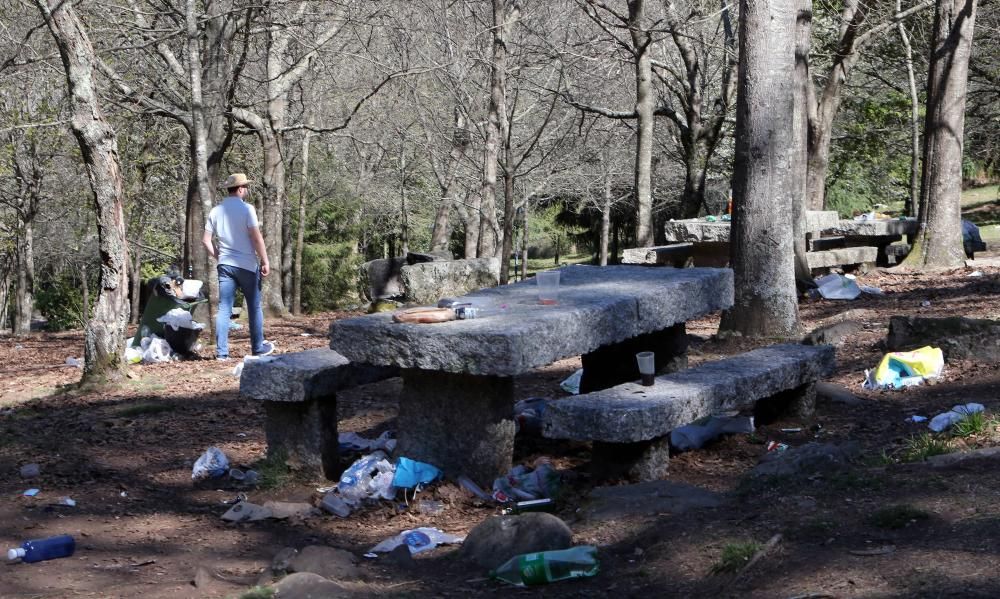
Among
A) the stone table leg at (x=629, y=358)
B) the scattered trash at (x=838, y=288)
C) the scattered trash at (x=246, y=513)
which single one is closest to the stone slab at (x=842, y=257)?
the scattered trash at (x=838, y=288)

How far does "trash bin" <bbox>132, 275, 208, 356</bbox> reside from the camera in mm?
9523

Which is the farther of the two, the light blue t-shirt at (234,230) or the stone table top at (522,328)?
the light blue t-shirt at (234,230)

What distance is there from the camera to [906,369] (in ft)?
22.7

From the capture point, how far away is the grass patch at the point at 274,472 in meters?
5.62

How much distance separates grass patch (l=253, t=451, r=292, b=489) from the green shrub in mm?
20146

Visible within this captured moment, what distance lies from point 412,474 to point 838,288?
281 inches

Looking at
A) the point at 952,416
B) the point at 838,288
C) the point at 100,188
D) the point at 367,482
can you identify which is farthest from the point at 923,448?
the point at 838,288

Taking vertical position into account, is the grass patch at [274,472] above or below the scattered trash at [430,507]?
above

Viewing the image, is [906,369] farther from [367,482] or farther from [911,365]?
[367,482]

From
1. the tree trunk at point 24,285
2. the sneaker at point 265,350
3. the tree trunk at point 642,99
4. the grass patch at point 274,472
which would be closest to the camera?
the grass patch at point 274,472

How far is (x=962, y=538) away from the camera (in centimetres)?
353

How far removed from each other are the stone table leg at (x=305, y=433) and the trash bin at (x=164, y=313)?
409 centimetres

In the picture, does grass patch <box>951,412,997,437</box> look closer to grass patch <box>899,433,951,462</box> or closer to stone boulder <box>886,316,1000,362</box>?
grass patch <box>899,433,951,462</box>

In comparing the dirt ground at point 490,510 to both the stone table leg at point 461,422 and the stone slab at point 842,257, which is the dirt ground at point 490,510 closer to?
the stone table leg at point 461,422
